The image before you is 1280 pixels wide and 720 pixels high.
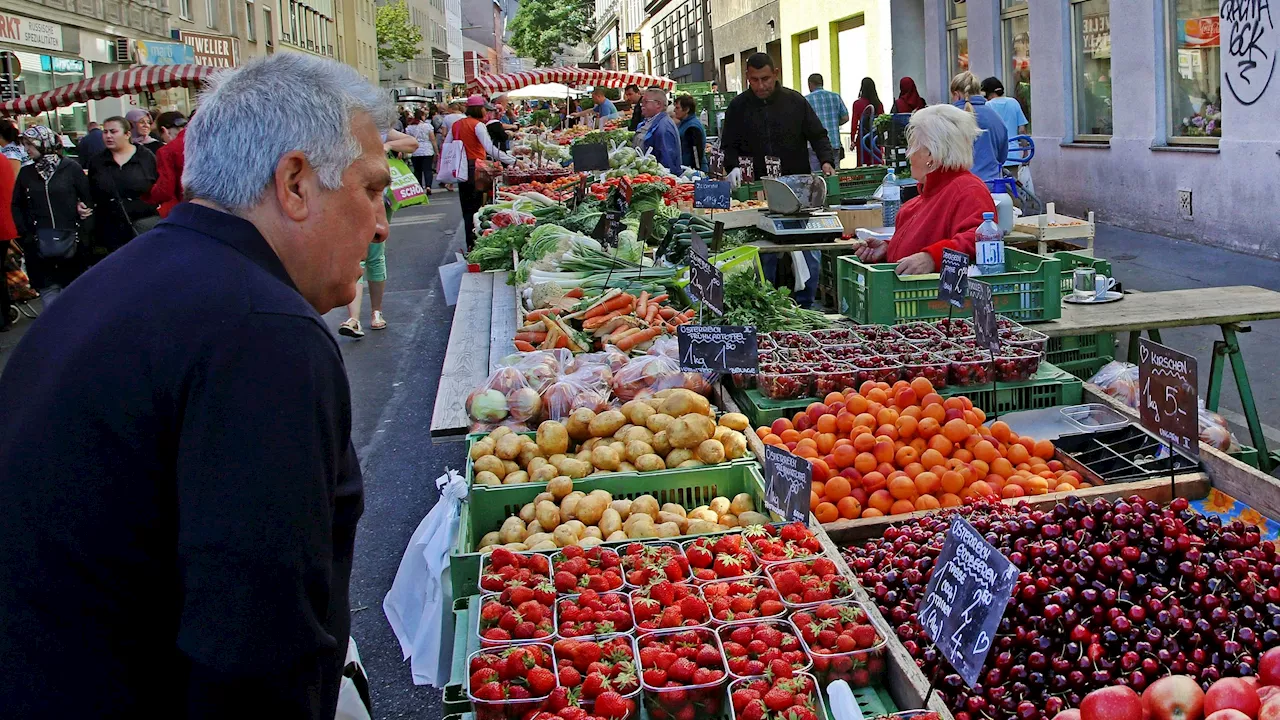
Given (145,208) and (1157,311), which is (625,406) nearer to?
(1157,311)

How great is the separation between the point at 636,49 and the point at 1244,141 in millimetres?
56202

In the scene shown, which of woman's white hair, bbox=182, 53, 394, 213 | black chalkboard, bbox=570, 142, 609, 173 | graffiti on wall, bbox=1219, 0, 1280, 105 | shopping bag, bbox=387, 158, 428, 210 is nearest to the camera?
woman's white hair, bbox=182, 53, 394, 213

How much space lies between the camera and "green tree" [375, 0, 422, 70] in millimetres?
73625

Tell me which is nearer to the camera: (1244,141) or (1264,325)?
(1264,325)

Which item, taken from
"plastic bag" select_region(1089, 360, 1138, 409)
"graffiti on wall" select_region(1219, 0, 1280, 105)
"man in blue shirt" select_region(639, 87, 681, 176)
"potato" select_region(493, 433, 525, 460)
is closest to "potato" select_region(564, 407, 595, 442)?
"potato" select_region(493, 433, 525, 460)

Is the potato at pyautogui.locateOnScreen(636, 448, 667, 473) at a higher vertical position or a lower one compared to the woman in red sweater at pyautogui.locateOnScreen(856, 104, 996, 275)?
lower

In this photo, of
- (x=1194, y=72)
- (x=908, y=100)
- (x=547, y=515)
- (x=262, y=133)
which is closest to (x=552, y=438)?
(x=547, y=515)

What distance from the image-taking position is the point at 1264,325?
7934mm

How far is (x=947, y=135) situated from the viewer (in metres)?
5.53

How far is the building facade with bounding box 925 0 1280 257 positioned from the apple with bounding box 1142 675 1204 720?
30.3ft

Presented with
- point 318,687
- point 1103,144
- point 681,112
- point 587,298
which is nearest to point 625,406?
point 587,298

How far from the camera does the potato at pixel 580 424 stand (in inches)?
169

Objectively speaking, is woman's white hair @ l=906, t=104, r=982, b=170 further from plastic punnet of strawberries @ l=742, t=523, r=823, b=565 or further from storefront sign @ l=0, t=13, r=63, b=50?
storefront sign @ l=0, t=13, r=63, b=50

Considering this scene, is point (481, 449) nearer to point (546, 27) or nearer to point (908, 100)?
point (908, 100)
